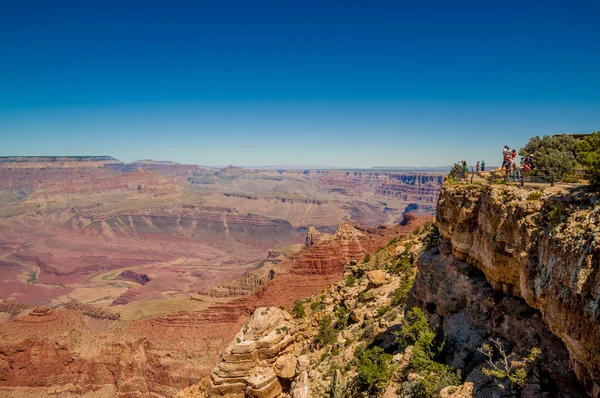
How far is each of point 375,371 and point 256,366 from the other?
32.5ft

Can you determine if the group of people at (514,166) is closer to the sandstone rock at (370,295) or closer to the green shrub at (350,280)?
the sandstone rock at (370,295)

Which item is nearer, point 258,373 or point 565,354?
point 565,354

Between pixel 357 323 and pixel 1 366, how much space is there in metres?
53.6

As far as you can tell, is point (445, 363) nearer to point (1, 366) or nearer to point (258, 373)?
point (258, 373)

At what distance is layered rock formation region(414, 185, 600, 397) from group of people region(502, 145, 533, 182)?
2102 mm

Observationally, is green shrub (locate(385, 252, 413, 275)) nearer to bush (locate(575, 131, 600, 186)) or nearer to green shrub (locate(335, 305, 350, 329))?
green shrub (locate(335, 305, 350, 329))

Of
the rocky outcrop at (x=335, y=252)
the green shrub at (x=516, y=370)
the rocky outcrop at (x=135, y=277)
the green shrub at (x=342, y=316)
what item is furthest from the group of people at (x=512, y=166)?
the rocky outcrop at (x=135, y=277)

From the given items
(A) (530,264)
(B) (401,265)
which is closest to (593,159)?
(A) (530,264)

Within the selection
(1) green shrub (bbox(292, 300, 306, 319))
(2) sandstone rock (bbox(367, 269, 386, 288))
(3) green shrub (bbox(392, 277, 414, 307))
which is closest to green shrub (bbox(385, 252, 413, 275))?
(2) sandstone rock (bbox(367, 269, 386, 288))

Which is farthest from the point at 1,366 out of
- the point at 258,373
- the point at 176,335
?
the point at 258,373

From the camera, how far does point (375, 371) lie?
16.7 metres

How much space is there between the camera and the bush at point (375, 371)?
53.9ft

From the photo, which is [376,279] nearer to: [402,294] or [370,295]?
[370,295]

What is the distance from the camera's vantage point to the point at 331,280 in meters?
Answer: 59.8
